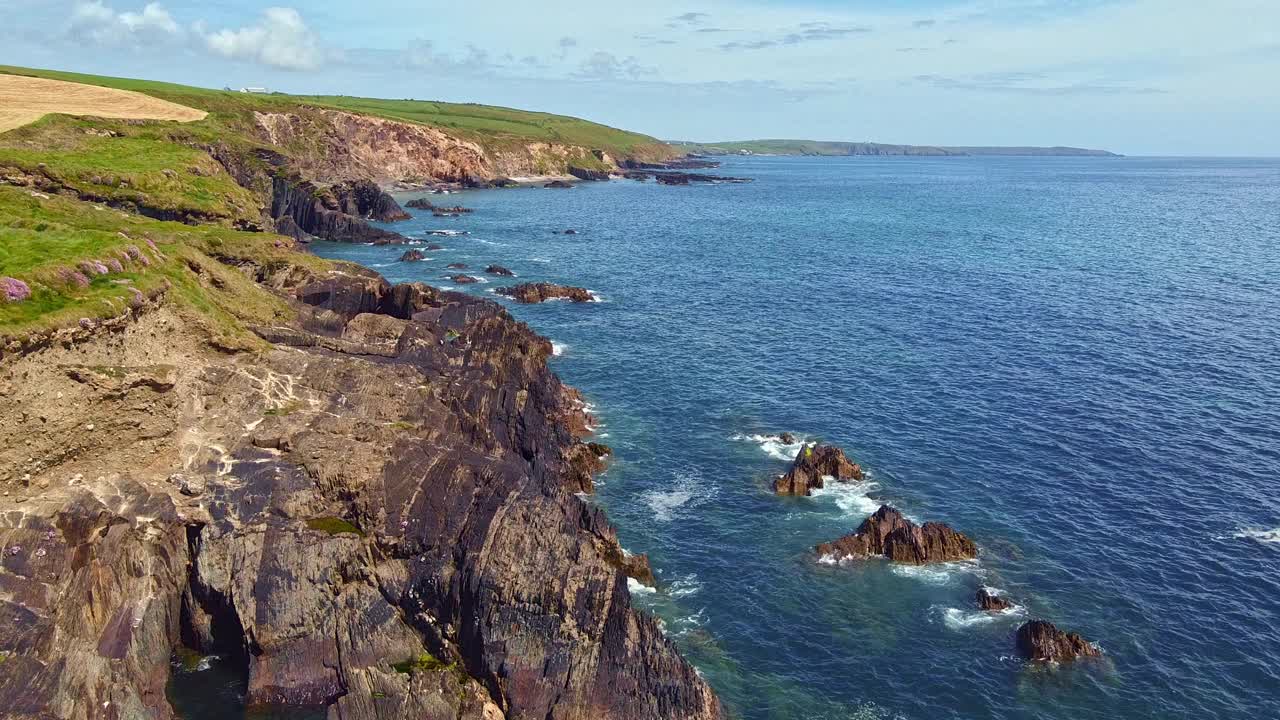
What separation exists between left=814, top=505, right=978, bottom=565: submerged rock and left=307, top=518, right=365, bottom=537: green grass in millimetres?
25499

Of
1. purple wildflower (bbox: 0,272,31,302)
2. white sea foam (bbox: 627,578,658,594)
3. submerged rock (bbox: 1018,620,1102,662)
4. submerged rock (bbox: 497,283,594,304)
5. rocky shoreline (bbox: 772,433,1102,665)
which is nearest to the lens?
submerged rock (bbox: 1018,620,1102,662)

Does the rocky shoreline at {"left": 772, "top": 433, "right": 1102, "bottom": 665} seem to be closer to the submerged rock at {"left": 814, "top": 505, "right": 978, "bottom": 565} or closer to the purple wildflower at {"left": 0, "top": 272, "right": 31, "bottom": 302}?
the submerged rock at {"left": 814, "top": 505, "right": 978, "bottom": 565}

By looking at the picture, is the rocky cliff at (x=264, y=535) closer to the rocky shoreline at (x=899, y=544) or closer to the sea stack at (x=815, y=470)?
the rocky shoreline at (x=899, y=544)

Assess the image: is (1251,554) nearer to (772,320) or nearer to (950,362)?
(950,362)

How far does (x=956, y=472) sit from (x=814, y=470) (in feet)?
33.4

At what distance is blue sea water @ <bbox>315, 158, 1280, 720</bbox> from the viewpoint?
39.0m

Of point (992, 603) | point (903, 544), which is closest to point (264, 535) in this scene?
point (903, 544)

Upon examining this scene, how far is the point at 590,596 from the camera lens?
3609 centimetres

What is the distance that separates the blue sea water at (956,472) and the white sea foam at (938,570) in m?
0.17

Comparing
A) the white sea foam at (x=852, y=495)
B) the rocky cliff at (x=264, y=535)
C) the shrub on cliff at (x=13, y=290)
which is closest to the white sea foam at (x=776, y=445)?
the white sea foam at (x=852, y=495)

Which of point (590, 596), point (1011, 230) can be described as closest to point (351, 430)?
point (590, 596)

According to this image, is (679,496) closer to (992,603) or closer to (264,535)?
(992,603)

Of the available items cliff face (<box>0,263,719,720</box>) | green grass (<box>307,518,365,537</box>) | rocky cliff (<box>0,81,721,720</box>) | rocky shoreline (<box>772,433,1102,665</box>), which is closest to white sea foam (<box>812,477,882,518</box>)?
rocky shoreline (<box>772,433,1102,665</box>)

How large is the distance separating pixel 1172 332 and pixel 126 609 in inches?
3767
